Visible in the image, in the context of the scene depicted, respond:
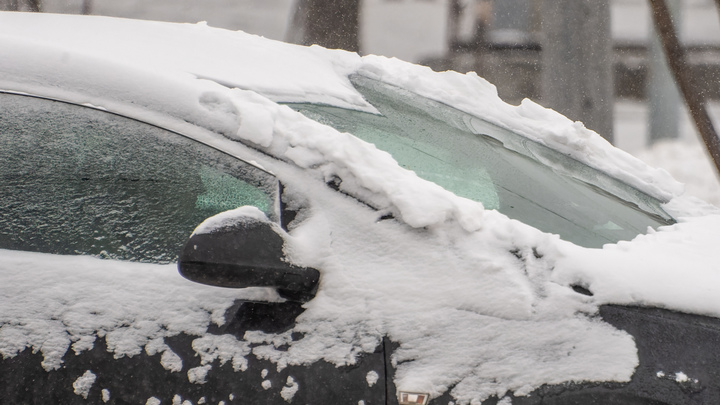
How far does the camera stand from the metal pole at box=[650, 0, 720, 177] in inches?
166

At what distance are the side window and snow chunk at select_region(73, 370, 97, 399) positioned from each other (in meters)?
0.28

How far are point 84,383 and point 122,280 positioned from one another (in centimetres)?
23

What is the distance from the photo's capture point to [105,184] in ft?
5.66

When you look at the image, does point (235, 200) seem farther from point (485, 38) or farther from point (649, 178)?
point (485, 38)

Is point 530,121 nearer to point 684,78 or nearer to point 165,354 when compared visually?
point 165,354

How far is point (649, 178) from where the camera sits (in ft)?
8.61

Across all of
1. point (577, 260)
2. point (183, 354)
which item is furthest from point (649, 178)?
point (183, 354)

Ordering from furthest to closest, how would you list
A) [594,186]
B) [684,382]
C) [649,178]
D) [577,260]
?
[649,178] < [594,186] < [577,260] < [684,382]

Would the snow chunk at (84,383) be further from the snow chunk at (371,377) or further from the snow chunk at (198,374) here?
the snow chunk at (371,377)

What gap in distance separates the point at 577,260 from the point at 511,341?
0.24 meters

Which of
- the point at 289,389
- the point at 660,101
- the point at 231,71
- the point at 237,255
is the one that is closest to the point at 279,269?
the point at 237,255

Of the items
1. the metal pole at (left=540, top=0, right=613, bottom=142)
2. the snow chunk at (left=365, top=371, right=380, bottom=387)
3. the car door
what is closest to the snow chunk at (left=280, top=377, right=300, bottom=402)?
the car door

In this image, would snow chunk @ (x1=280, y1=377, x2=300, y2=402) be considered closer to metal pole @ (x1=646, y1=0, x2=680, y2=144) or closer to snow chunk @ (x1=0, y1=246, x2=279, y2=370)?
snow chunk @ (x1=0, y1=246, x2=279, y2=370)

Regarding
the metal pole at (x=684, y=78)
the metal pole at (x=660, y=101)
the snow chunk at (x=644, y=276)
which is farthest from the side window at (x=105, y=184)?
the metal pole at (x=660, y=101)
